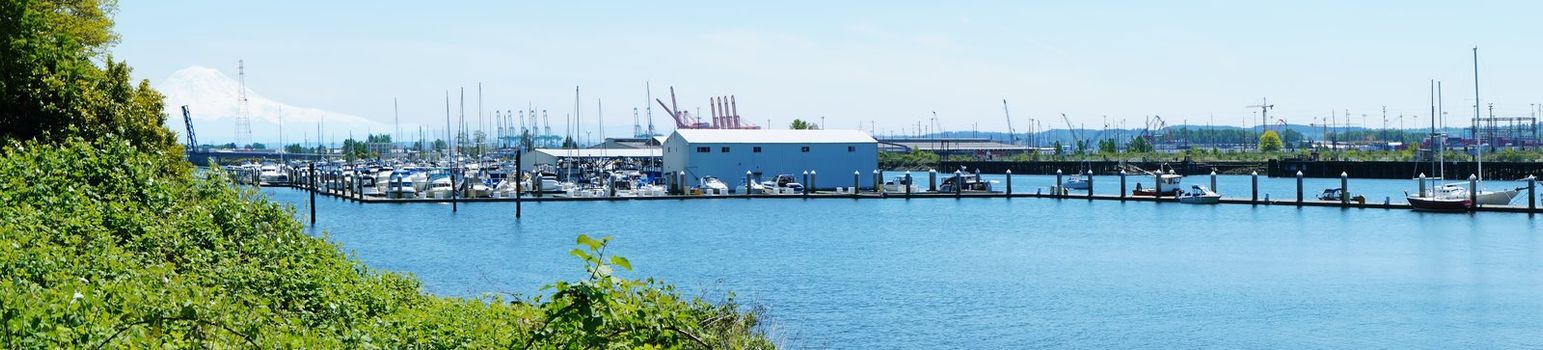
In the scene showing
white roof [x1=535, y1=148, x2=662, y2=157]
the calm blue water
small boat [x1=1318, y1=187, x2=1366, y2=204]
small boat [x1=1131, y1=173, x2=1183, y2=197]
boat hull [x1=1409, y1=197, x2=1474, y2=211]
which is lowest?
the calm blue water

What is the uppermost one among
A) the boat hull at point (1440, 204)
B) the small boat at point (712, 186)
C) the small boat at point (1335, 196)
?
the small boat at point (712, 186)

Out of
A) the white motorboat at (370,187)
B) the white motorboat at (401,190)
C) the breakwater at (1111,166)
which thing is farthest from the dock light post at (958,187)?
the breakwater at (1111,166)

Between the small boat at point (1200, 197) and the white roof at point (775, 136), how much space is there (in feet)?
60.1

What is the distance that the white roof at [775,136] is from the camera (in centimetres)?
8488

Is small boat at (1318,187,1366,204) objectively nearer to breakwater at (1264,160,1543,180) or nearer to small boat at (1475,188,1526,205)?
small boat at (1475,188,1526,205)

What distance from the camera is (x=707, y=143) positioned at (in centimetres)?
8344

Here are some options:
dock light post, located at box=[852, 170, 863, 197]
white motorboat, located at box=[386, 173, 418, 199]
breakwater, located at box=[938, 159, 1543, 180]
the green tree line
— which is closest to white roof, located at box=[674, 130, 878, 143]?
dock light post, located at box=[852, 170, 863, 197]

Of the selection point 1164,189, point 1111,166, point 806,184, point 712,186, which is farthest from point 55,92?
point 1111,166

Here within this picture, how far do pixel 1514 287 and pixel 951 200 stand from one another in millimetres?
45352

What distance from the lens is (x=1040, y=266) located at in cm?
4412

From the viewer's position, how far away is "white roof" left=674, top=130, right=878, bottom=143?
84.9m

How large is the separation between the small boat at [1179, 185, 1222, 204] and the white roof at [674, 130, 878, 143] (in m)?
18.3

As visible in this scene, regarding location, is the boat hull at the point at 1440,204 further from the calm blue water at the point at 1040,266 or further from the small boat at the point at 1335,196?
the small boat at the point at 1335,196

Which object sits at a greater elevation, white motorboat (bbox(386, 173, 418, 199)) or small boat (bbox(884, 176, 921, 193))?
white motorboat (bbox(386, 173, 418, 199))
